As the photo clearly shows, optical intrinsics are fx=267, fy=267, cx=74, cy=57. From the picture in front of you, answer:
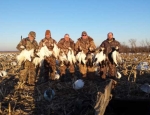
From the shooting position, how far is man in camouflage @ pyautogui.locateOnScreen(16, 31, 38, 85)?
8188 mm

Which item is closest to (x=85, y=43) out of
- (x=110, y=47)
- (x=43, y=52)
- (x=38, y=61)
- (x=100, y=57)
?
(x=100, y=57)

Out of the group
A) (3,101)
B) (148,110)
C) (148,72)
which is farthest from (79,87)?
(148,72)

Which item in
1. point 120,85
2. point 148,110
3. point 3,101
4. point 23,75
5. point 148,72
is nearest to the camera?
point 148,110

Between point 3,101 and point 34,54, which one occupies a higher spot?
point 34,54

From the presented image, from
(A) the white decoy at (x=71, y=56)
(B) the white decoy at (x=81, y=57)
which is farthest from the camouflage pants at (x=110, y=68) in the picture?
(A) the white decoy at (x=71, y=56)

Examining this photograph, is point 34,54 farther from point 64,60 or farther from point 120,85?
point 120,85

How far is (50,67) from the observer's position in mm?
8766

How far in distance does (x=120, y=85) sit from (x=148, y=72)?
2913 mm

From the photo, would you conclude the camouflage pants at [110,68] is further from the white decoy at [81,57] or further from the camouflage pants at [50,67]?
the camouflage pants at [50,67]

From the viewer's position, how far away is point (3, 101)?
6.23 meters

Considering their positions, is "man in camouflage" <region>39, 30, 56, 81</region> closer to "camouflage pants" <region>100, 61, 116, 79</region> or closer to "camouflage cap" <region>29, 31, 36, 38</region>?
"camouflage cap" <region>29, 31, 36, 38</region>

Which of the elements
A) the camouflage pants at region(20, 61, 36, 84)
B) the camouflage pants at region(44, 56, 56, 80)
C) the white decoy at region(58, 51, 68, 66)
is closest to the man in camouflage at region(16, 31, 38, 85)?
the camouflage pants at region(20, 61, 36, 84)

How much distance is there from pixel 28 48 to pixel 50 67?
3.39 feet

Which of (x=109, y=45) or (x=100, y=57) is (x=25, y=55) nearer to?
(x=100, y=57)
